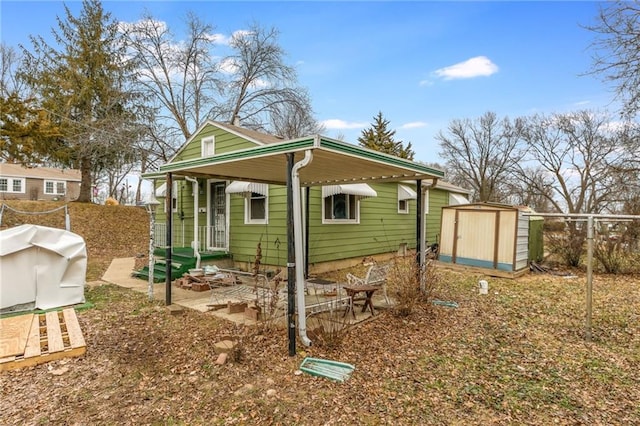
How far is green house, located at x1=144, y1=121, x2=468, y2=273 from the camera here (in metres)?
6.01

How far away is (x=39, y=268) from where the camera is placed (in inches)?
220

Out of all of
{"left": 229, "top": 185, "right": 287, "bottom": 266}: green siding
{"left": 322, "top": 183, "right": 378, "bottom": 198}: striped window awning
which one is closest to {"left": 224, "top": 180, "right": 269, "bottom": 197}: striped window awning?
{"left": 229, "top": 185, "right": 287, "bottom": 266}: green siding

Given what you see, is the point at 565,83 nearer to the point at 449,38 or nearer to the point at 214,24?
the point at 449,38

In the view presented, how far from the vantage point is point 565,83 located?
1008cm

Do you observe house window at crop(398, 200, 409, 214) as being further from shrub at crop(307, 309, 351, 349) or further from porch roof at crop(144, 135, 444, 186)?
shrub at crop(307, 309, 351, 349)

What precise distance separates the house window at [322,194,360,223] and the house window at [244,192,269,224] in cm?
158

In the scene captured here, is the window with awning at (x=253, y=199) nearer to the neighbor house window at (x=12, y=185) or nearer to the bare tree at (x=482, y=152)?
the bare tree at (x=482, y=152)

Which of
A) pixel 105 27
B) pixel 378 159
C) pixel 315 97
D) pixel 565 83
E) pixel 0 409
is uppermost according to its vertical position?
pixel 105 27

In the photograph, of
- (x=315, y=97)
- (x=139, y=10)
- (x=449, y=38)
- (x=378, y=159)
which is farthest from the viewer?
(x=315, y=97)

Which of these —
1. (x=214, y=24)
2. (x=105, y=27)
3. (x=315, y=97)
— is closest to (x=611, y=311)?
(x=315, y=97)

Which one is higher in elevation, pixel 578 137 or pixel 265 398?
pixel 578 137

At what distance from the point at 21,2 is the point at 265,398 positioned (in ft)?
32.1

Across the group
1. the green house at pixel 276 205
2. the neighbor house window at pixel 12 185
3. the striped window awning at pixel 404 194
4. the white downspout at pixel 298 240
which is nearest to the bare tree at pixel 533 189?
the striped window awning at pixel 404 194

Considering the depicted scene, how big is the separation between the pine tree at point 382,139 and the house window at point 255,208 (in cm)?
1700
